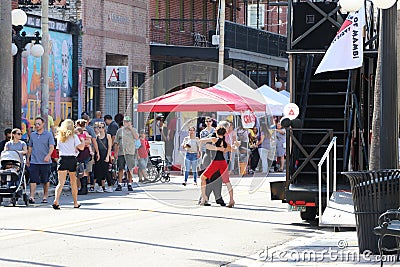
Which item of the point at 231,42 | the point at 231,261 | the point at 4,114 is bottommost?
the point at 231,261

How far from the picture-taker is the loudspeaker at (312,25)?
16.9 meters

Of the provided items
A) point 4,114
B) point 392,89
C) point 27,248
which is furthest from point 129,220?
point 4,114

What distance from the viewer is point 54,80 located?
32344 millimetres

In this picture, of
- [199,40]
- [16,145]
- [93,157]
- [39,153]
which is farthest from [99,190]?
[199,40]

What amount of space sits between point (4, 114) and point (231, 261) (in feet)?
42.1

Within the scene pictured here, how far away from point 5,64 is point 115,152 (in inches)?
145

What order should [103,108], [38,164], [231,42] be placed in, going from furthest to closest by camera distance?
1. [231,42]
2. [103,108]
3. [38,164]

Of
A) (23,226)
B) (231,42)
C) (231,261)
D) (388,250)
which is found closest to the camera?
(388,250)

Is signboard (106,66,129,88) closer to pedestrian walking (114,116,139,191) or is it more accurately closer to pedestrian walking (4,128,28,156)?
pedestrian walking (114,116,139,191)

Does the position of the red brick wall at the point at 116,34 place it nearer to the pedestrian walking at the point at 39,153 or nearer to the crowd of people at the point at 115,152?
the crowd of people at the point at 115,152

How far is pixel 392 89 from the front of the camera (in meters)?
11.9

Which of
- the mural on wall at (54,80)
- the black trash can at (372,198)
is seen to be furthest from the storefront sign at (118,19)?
the black trash can at (372,198)

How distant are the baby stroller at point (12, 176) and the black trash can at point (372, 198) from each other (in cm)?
960

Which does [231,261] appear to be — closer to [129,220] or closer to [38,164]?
[129,220]
